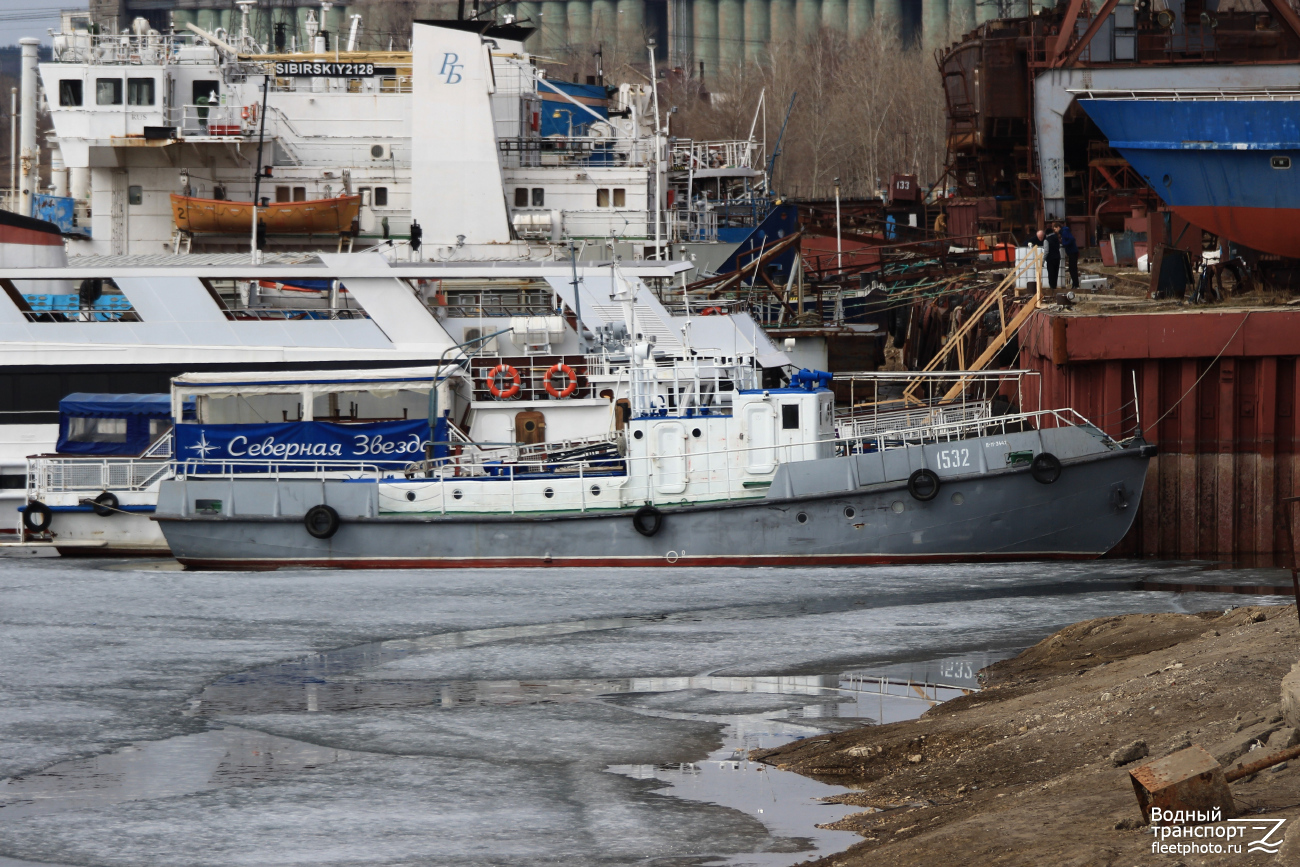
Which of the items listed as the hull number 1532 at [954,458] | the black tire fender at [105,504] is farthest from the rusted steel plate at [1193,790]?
the black tire fender at [105,504]

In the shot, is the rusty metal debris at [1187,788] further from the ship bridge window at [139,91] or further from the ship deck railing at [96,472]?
the ship bridge window at [139,91]

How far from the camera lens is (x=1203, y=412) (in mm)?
20859

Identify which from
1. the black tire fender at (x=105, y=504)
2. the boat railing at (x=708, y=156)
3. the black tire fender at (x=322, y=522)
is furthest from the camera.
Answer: the boat railing at (x=708, y=156)

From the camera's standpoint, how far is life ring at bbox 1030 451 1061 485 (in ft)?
67.7

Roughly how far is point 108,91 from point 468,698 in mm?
22577

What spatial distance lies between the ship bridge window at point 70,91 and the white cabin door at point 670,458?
17.1m

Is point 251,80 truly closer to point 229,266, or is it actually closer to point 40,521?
point 229,266

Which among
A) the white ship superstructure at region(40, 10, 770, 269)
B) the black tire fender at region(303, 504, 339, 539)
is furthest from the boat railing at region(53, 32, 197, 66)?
the black tire fender at region(303, 504, 339, 539)

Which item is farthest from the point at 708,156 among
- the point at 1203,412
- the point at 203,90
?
the point at 1203,412

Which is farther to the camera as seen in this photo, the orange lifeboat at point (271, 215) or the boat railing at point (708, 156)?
the boat railing at point (708, 156)

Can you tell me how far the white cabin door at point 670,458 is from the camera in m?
21.7

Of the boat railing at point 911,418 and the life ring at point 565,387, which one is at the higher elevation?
the life ring at point 565,387

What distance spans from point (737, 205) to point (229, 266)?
88.0ft

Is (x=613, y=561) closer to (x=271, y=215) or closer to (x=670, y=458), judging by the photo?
(x=670, y=458)
